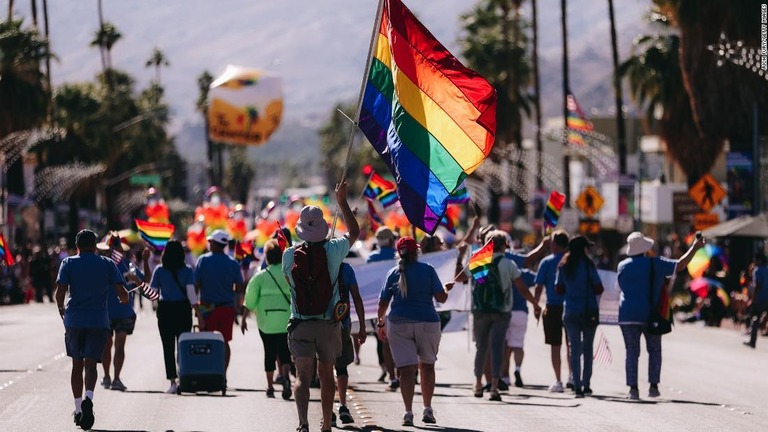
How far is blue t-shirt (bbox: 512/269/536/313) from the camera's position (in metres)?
18.3

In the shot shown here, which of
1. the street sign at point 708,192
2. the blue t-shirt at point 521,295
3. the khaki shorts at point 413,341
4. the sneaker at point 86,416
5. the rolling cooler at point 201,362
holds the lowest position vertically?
the sneaker at point 86,416

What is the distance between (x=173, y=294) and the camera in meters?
16.8

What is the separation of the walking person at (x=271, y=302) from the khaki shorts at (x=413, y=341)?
221 cm

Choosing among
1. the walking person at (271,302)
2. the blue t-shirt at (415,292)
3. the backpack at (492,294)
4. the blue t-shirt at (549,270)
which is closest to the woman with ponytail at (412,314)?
the blue t-shirt at (415,292)

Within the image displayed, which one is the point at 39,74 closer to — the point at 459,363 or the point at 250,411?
the point at 459,363

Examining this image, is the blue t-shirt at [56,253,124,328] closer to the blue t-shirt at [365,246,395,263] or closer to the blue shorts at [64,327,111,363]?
the blue shorts at [64,327,111,363]

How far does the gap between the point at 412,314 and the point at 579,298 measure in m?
3.53

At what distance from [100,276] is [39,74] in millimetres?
46010

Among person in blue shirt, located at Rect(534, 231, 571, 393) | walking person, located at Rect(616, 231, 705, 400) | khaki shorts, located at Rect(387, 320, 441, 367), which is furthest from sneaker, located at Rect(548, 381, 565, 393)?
khaki shorts, located at Rect(387, 320, 441, 367)

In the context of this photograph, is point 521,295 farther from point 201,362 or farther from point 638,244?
point 201,362

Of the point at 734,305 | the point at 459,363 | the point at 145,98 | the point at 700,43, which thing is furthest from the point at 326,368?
the point at 145,98

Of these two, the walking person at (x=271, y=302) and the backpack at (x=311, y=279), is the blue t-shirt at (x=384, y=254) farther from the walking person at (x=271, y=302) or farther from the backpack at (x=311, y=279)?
the backpack at (x=311, y=279)

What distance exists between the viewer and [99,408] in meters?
15.4

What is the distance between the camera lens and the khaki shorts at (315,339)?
1221 cm
